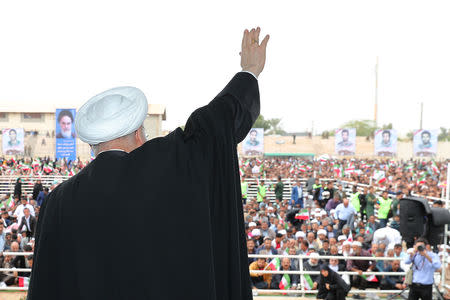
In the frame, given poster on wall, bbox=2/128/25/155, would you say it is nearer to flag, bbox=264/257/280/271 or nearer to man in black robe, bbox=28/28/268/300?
flag, bbox=264/257/280/271

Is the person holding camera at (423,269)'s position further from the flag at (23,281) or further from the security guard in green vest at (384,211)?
the flag at (23,281)

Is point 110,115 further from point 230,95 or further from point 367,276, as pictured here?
point 367,276

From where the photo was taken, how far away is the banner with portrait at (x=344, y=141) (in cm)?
2977

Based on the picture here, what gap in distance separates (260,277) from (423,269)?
2870mm

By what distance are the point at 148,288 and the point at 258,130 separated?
27.4 metres

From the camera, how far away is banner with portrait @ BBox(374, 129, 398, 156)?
28344mm

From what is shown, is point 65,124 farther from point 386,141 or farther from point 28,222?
point 386,141

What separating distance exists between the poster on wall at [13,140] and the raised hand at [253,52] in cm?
2413

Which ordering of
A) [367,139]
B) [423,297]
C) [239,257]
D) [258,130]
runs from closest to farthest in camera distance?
[239,257]
[423,297]
[258,130]
[367,139]

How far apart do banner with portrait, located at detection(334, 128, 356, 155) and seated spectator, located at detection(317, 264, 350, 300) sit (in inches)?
904

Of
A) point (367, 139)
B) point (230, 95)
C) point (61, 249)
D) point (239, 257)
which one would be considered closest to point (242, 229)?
point (239, 257)

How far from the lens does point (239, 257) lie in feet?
3.81

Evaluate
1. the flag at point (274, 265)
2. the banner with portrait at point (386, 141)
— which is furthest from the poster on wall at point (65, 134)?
the banner with portrait at point (386, 141)

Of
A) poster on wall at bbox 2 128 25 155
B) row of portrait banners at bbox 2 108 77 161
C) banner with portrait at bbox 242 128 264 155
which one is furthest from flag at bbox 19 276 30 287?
banner with portrait at bbox 242 128 264 155
